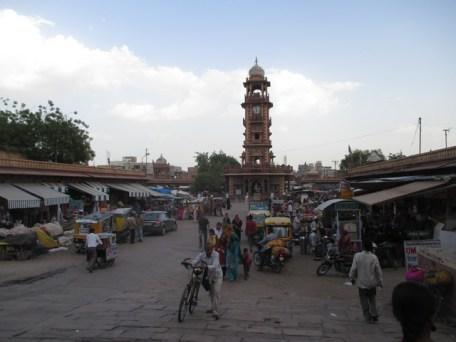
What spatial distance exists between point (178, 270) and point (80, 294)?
3.76 metres

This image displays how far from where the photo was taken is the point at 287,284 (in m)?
10.9

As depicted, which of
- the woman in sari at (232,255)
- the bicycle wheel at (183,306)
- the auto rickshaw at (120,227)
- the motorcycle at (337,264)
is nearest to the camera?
the bicycle wheel at (183,306)

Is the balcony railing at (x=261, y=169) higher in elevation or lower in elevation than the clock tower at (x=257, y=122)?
lower

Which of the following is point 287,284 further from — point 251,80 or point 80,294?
point 251,80

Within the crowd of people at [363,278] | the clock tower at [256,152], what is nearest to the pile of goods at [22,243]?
the crowd of people at [363,278]

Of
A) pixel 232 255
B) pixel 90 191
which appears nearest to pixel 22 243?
pixel 232 255

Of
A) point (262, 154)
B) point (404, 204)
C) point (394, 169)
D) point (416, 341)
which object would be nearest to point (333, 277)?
point (416, 341)

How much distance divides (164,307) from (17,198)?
13.3 m

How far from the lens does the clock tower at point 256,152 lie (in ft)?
206

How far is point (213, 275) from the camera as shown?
778 cm

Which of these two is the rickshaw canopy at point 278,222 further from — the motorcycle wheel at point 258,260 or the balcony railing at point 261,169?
the balcony railing at point 261,169

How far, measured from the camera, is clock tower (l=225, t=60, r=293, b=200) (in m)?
62.8

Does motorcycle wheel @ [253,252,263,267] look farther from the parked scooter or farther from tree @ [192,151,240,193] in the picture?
tree @ [192,151,240,193]

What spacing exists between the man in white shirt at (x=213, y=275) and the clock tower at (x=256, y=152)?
54160 mm
